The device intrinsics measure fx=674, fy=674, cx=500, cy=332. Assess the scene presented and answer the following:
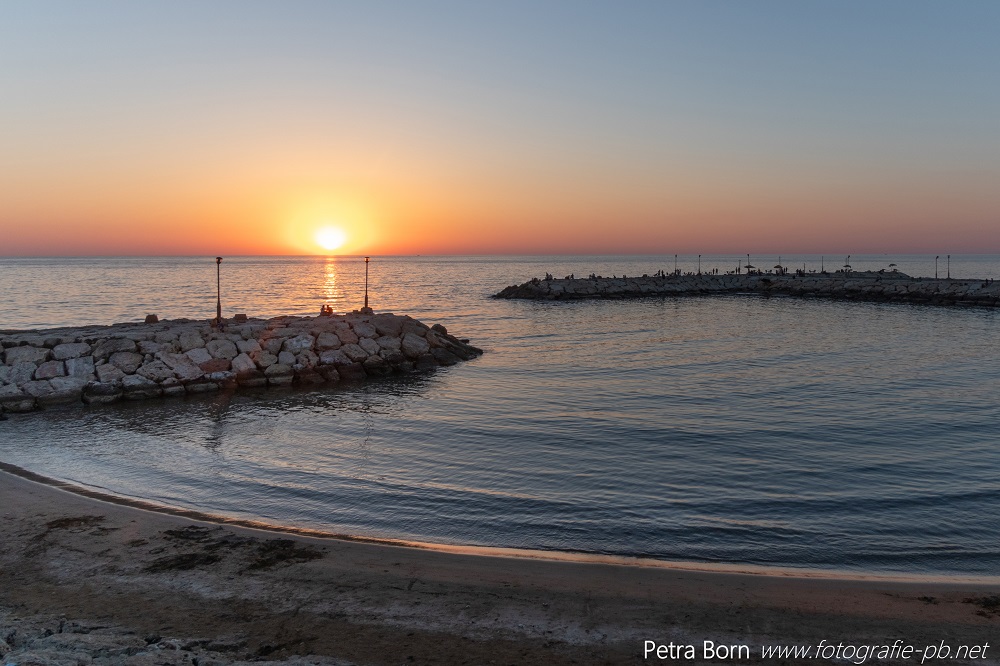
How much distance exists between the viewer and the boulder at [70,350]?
20.0m

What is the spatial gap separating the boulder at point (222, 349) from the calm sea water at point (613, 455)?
2.51m

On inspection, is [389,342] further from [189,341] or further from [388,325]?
[189,341]

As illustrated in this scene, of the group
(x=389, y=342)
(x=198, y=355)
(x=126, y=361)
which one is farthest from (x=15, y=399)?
(x=389, y=342)

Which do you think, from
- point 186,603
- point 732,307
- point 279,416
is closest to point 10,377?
point 279,416

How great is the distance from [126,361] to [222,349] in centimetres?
298

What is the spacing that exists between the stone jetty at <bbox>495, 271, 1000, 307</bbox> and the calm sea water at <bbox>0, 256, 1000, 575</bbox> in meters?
38.8

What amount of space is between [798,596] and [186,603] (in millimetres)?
6453

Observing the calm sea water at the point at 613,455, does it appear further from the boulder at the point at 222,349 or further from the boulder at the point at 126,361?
the boulder at the point at 222,349

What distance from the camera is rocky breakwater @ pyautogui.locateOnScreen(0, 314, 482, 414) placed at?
19141 mm

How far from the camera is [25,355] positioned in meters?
19.6

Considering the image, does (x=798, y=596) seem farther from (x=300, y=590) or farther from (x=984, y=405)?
(x=984, y=405)

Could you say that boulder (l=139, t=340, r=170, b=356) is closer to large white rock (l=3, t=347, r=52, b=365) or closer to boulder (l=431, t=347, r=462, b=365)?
large white rock (l=3, t=347, r=52, b=365)

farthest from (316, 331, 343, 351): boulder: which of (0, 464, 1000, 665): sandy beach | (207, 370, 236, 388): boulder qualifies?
(0, 464, 1000, 665): sandy beach

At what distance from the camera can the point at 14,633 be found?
5.72m
